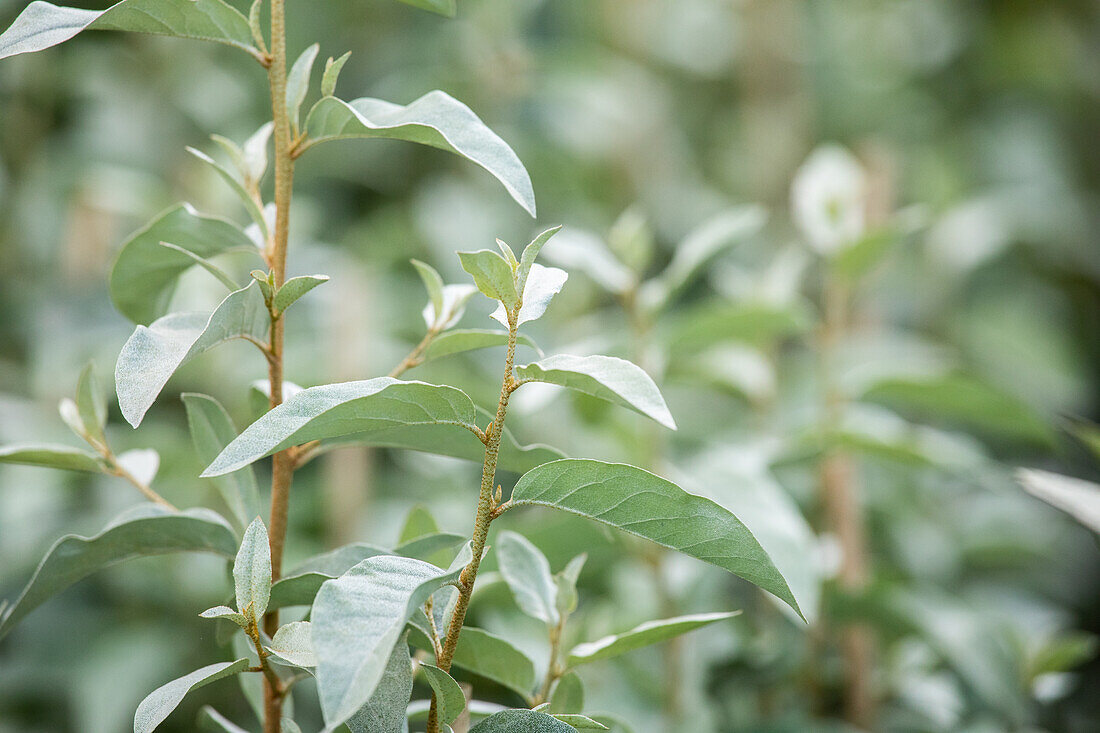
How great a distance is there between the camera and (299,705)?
2.18 feet

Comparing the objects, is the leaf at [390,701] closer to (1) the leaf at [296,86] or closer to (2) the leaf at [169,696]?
(2) the leaf at [169,696]

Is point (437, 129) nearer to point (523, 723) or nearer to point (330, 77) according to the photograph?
point (330, 77)

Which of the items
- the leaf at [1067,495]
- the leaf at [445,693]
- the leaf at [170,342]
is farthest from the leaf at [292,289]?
the leaf at [1067,495]

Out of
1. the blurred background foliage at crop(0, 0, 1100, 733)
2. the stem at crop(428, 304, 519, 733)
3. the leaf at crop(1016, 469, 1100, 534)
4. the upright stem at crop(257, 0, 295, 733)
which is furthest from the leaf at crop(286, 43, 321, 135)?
the leaf at crop(1016, 469, 1100, 534)

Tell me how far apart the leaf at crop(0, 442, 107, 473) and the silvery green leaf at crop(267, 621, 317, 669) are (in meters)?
0.10

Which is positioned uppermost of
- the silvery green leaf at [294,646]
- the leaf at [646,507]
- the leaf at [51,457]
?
the leaf at [646,507]

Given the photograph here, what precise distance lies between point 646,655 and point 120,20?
455 mm

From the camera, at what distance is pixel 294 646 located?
0.78 ft

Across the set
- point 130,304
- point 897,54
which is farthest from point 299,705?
point 897,54

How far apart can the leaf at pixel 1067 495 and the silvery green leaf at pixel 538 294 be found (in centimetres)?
27

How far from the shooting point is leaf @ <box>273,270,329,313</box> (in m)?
0.25

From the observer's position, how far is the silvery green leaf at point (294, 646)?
0.75 feet

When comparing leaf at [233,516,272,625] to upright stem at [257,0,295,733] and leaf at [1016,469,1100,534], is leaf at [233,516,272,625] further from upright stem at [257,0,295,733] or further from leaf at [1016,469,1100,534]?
leaf at [1016,469,1100,534]

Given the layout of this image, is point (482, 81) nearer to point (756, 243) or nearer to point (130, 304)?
point (756, 243)
